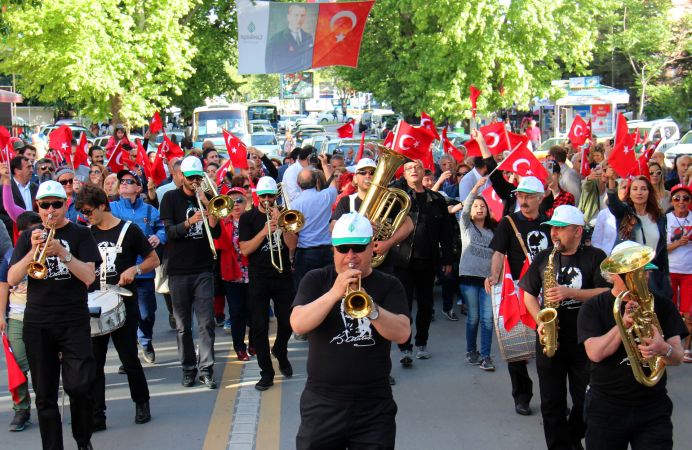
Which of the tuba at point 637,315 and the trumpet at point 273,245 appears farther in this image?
the trumpet at point 273,245

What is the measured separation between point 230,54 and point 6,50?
8463 millimetres

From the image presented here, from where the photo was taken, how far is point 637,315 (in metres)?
4.69

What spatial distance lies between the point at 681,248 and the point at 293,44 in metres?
10.5

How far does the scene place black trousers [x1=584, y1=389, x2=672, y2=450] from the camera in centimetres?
483

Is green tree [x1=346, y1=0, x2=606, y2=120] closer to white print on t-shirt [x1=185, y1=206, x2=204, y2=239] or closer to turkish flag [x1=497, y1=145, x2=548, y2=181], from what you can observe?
turkish flag [x1=497, y1=145, x2=548, y2=181]

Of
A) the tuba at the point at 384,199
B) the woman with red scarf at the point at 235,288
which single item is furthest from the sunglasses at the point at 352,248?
the woman with red scarf at the point at 235,288

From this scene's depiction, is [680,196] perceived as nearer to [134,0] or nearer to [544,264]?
[544,264]

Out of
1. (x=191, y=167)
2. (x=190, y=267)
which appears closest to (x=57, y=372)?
(x=190, y=267)

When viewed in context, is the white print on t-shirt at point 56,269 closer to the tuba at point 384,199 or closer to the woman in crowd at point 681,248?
the tuba at point 384,199

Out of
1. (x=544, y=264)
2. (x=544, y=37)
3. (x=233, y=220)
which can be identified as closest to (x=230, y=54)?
(x=544, y=37)

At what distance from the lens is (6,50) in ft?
93.9

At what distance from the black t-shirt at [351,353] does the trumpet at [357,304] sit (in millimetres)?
285

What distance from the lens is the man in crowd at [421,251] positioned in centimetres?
909

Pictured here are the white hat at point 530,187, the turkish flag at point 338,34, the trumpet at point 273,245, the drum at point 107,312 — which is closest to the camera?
the drum at point 107,312
